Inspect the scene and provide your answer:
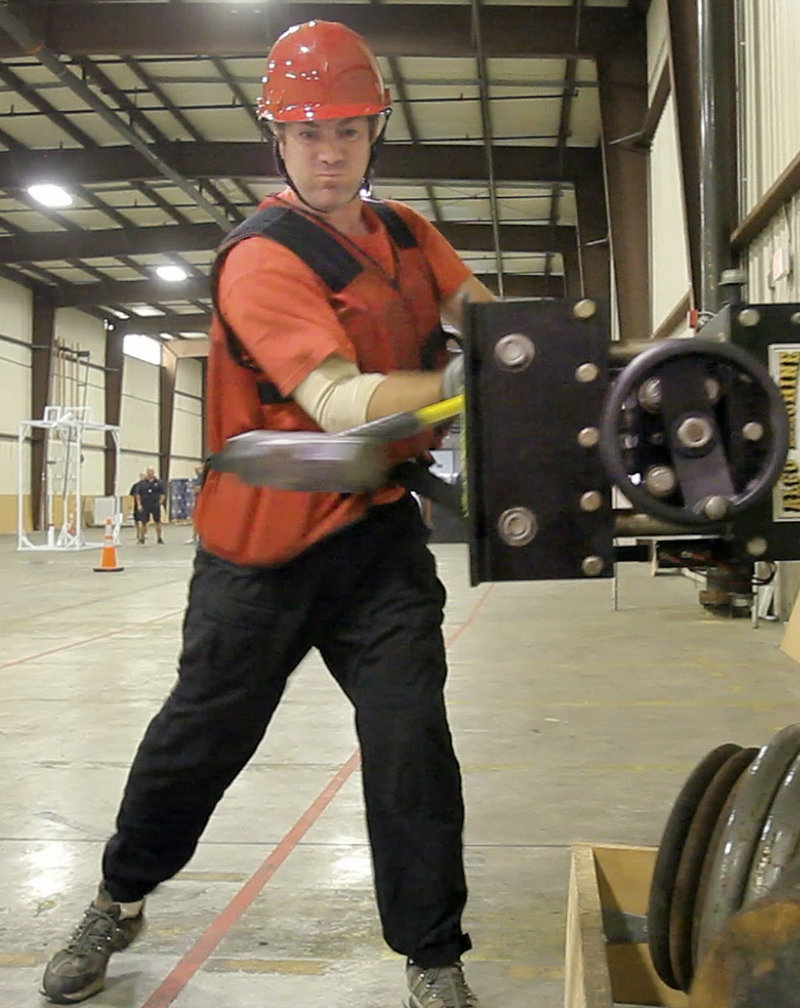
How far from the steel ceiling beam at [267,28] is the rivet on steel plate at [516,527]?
1057cm

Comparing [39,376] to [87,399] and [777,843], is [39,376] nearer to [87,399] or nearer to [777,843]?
[87,399]

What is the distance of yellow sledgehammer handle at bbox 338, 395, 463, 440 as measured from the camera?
3.78 ft

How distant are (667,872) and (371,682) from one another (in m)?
0.53

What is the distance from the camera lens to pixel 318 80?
62.9 inches

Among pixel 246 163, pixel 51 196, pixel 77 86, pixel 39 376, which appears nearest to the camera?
pixel 77 86

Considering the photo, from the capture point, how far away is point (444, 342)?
1772 mm

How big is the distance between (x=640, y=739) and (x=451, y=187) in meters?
13.8

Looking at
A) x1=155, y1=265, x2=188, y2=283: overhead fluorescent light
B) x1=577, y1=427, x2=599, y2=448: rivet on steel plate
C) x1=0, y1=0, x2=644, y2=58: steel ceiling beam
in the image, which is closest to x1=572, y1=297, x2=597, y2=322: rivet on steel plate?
x1=577, y1=427, x2=599, y2=448: rivet on steel plate

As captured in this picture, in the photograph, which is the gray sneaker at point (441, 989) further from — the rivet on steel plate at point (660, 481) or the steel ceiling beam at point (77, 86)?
the steel ceiling beam at point (77, 86)

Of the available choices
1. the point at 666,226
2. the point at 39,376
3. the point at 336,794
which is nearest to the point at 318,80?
the point at 336,794

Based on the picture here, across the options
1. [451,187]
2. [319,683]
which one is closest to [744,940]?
[319,683]

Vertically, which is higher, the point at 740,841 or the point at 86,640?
the point at 740,841

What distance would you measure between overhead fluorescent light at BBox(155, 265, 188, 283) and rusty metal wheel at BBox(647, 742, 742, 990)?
21422 millimetres

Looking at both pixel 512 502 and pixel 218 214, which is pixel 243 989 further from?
pixel 218 214
